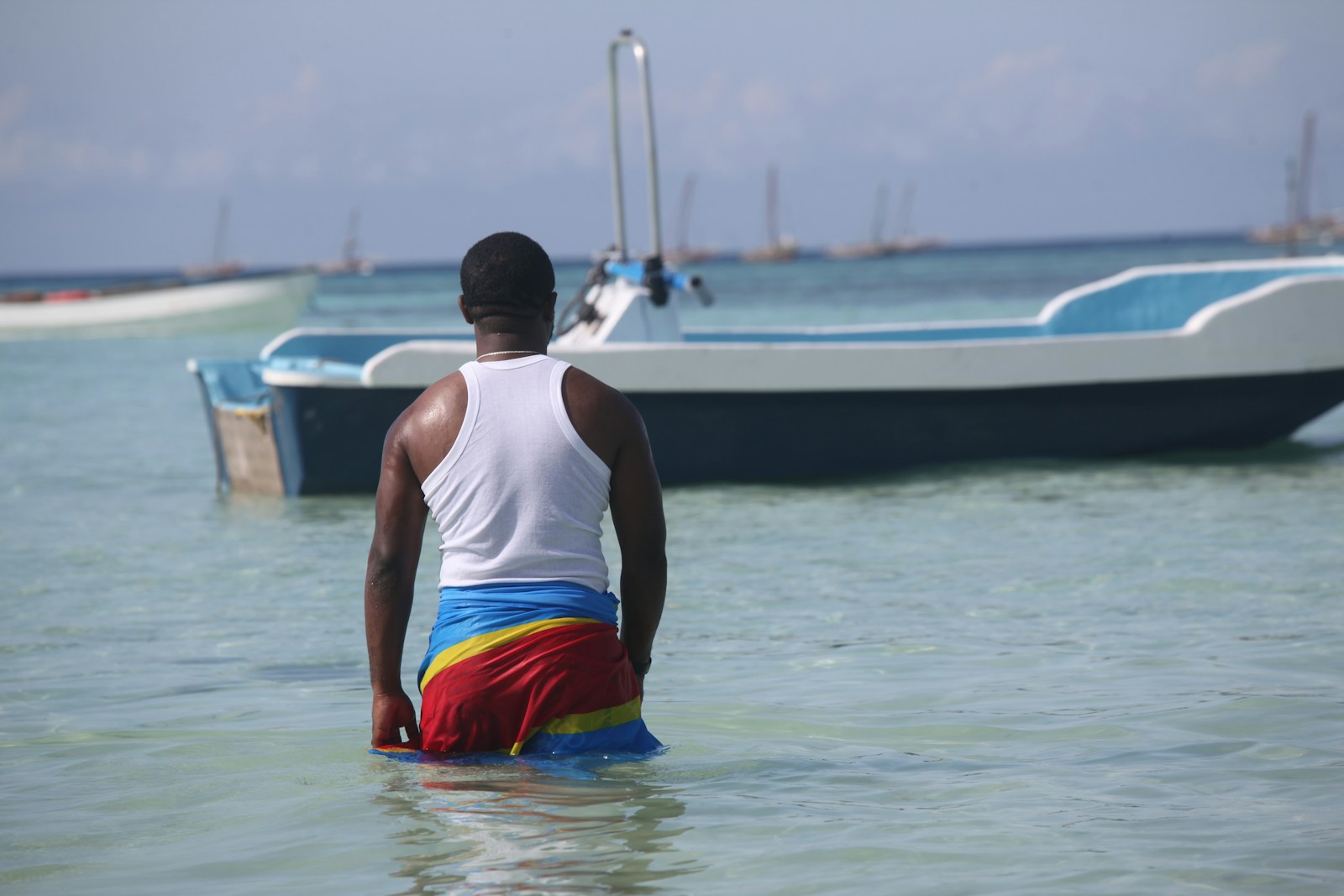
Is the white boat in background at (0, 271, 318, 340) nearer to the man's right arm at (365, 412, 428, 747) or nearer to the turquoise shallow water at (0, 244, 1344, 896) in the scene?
the turquoise shallow water at (0, 244, 1344, 896)

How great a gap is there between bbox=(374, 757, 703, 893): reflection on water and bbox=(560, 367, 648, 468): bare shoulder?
2.41 feet

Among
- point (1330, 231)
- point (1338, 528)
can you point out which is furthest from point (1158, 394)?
point (1330, 231)

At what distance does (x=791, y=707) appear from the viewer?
523cm

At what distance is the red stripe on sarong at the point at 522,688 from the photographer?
11.1 feet

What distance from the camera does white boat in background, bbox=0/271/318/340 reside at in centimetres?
4197

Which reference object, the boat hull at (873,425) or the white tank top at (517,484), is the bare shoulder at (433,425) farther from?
the boat hull at (873,425)

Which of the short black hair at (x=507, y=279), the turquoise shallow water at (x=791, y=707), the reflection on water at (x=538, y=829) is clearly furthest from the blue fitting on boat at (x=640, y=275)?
the short black hair at (x=507, y=279)

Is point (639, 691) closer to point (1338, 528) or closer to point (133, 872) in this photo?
point (133, 872)

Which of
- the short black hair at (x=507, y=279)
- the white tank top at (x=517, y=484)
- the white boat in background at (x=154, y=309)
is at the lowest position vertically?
the white boat in background at (x=154, y=309)

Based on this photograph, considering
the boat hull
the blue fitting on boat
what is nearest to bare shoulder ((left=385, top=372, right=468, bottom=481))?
the boat hull

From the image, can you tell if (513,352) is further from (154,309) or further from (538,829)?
(154,309)

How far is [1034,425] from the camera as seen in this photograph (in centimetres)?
1130

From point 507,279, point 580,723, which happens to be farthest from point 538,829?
point 507,279

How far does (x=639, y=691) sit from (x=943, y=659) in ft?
8.21
